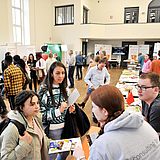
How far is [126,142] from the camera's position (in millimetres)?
960

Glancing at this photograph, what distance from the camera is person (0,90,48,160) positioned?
146cm

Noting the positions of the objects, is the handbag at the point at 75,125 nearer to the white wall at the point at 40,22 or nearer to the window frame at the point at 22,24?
the window frame at the point at 22,24

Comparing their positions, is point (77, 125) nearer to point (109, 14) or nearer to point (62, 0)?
point (62, 0)

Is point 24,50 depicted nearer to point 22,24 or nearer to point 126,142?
point 22,24

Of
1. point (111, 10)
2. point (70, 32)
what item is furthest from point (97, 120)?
point (111, 10)

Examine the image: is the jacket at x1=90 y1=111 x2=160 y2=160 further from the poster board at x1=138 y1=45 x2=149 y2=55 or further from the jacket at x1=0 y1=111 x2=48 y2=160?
the poster board at x1=138 y1=45 x2=149 y2=55

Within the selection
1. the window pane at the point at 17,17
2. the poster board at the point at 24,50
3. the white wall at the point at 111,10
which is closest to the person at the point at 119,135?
the poster board at the point at 24,50

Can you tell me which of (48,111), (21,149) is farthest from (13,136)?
(48,111)

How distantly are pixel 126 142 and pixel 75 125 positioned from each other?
125cm

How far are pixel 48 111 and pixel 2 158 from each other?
72 centimetres

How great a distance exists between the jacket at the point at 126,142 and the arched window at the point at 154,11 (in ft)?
50.6

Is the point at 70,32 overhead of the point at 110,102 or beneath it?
overhead

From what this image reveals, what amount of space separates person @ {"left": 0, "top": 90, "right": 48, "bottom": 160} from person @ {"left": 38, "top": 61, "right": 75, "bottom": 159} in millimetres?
225

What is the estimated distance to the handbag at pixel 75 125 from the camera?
2.12m
